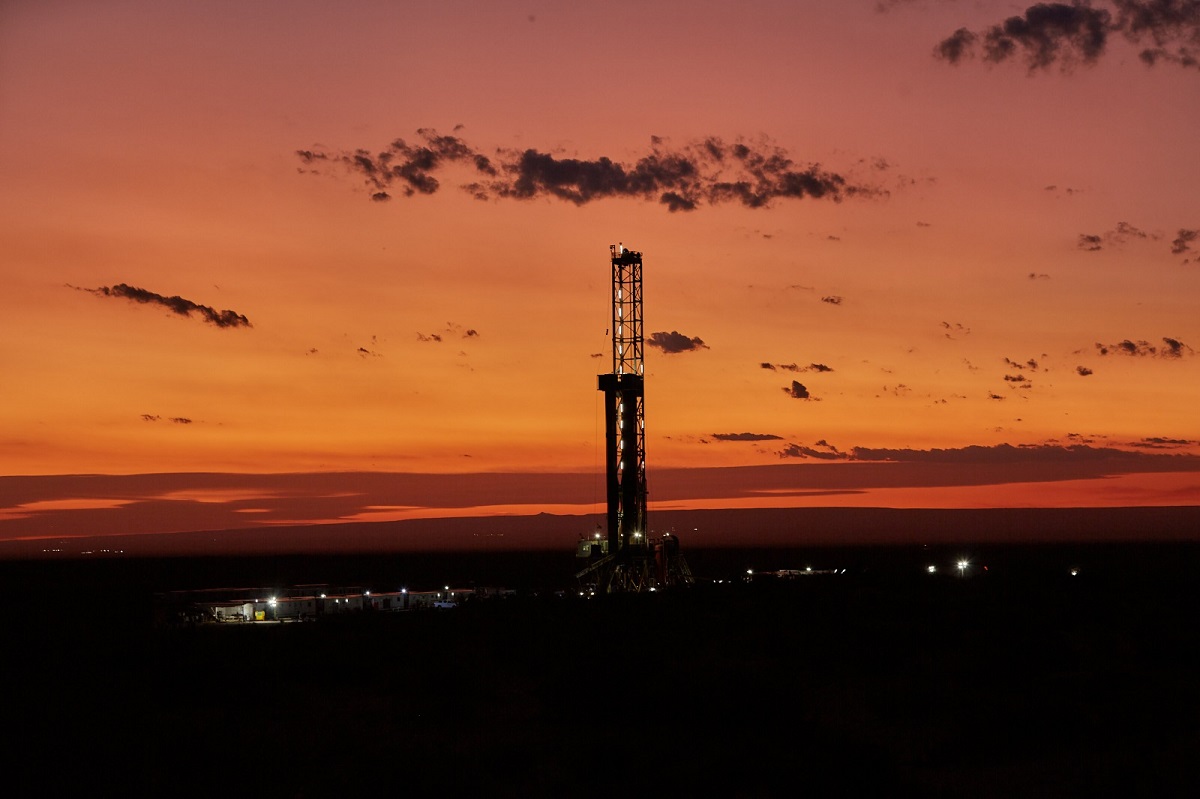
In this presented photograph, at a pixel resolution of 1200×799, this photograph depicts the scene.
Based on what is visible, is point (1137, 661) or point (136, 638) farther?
point (136, 638)

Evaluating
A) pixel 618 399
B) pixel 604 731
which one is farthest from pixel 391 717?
pixel 618 399

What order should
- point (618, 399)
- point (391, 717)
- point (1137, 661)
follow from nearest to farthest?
point (391, 717) < point (1137, 661) < point (618, 399)

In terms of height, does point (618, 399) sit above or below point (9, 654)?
above

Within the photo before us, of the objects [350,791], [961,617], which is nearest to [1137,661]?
[961,617]

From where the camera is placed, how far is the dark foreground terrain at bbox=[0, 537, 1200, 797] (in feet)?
64.2

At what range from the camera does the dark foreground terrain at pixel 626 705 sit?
19.6m

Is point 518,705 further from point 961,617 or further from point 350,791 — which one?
point 961,617

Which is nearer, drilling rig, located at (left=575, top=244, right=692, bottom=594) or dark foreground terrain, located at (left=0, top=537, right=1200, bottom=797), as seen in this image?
dark foreground terrain, located at (left=0, top=537, right=1200, bottom=797)

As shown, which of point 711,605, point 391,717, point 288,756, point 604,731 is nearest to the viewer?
point 288,756

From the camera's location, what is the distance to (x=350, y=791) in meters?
19.1

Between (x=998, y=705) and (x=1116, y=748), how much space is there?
9.67 feet

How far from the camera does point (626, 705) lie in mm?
24609

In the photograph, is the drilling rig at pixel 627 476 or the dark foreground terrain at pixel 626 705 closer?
the dark foreground terrain at pixel 626 705

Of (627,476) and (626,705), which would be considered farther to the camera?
(627,476)
